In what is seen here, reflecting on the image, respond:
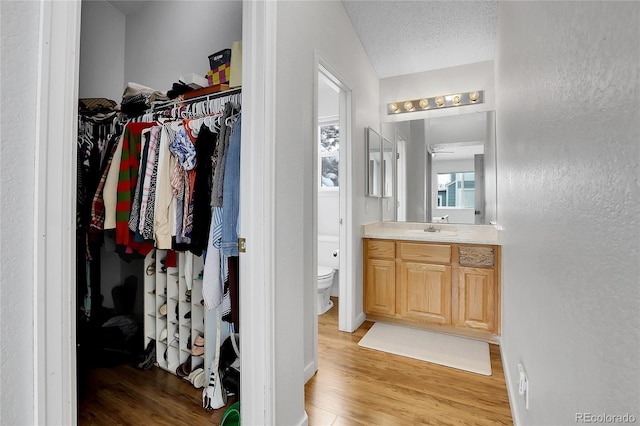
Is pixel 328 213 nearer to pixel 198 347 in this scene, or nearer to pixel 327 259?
pixel 327 259

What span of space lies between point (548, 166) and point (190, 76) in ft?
6.66

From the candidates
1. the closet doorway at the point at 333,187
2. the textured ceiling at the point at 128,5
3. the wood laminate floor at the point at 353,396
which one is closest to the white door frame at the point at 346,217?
the closet doorway at the point at 333,187

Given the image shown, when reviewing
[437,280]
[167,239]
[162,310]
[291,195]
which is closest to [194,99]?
[167,239]

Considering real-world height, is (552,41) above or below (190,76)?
below

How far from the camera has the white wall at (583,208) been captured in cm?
46

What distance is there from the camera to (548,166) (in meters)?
0.87

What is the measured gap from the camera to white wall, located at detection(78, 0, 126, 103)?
2.61 metres

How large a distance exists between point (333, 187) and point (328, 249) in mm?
725

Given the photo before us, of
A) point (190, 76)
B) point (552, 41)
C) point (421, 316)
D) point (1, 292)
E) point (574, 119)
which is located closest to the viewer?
point (1, 292)

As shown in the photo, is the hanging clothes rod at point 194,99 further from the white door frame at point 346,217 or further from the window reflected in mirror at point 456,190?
the window reflected in mirror at point 456,190

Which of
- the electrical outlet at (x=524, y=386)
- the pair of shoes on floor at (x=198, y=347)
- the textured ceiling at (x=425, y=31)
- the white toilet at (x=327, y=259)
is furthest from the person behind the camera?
the white toilet at (x=327, y=259)

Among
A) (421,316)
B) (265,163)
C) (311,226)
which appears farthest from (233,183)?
(421,316)

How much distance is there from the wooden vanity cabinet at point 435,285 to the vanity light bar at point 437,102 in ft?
4.73

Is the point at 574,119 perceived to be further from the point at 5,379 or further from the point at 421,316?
the point at 421,316
